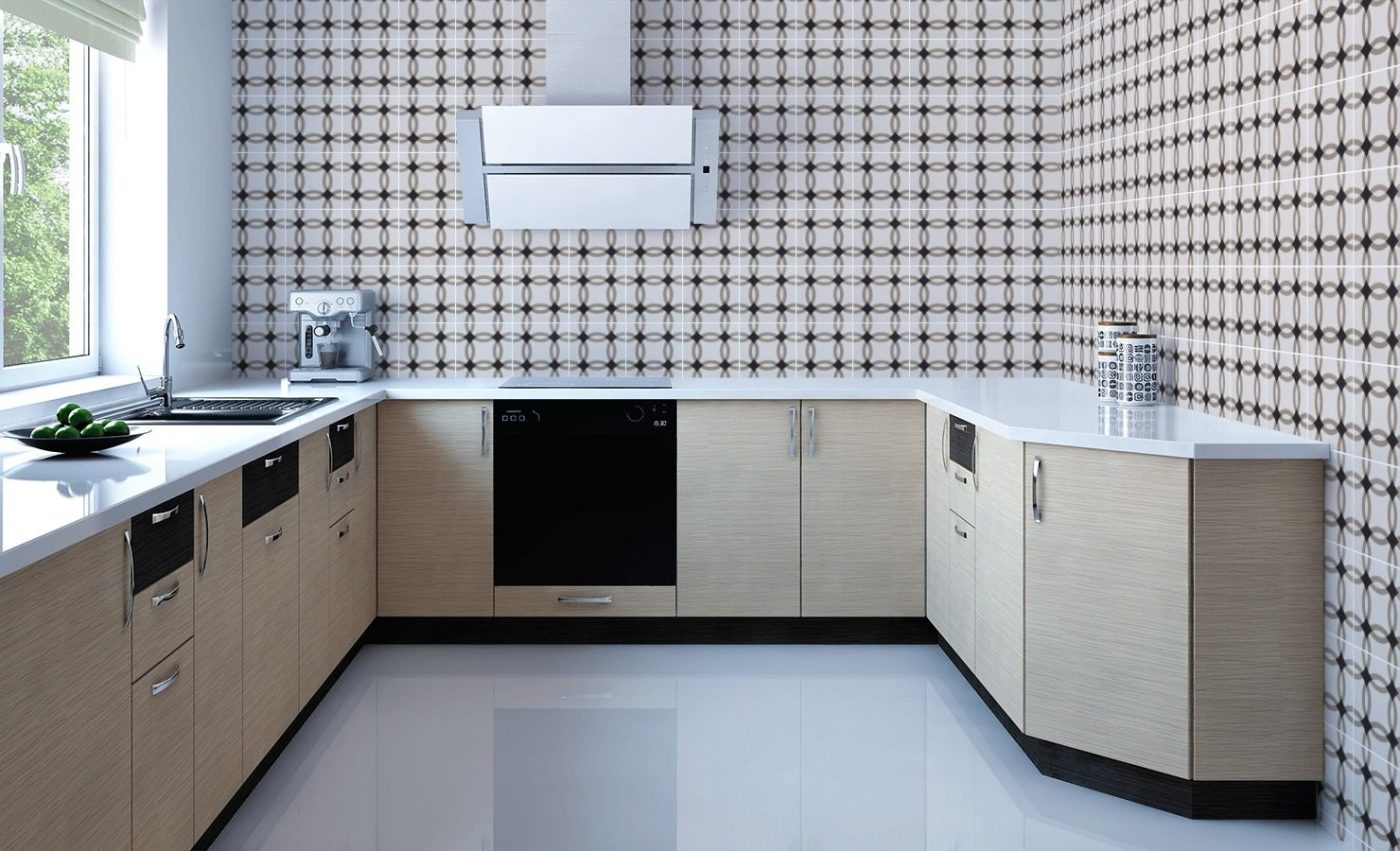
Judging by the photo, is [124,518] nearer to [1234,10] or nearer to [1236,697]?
[1236,697]

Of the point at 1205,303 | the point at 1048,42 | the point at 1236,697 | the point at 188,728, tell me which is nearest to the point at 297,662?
the point at 188,728

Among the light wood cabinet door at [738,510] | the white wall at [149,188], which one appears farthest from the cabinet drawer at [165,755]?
the light wood cabinet door at [738,510]

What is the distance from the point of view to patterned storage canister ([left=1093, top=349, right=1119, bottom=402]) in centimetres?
369

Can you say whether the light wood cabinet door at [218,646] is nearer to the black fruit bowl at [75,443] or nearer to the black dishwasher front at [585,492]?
the black fruit bowl at [75,443]

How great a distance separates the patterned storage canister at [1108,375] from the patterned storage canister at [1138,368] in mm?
34

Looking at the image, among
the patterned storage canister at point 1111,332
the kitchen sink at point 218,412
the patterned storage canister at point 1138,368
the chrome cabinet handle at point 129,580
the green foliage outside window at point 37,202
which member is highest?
the green foliage outside window at point 37,202

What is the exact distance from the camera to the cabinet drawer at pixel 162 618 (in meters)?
2.25

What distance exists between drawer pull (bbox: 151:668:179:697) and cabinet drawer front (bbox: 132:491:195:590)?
0.18 metres

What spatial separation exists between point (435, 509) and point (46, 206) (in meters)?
1.46

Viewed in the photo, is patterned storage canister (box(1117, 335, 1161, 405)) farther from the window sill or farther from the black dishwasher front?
the window sill

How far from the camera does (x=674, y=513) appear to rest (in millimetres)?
Answer: 4371

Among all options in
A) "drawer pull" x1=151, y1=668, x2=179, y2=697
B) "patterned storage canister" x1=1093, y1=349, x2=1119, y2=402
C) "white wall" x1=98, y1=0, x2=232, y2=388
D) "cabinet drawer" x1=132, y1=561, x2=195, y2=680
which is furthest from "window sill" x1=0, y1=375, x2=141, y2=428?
"patterned storage canister" x1=1093, y1=349, x2=1119, y2=402

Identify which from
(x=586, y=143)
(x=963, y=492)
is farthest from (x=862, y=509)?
(x=586, y=143)

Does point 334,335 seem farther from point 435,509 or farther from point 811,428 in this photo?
point 811,428
